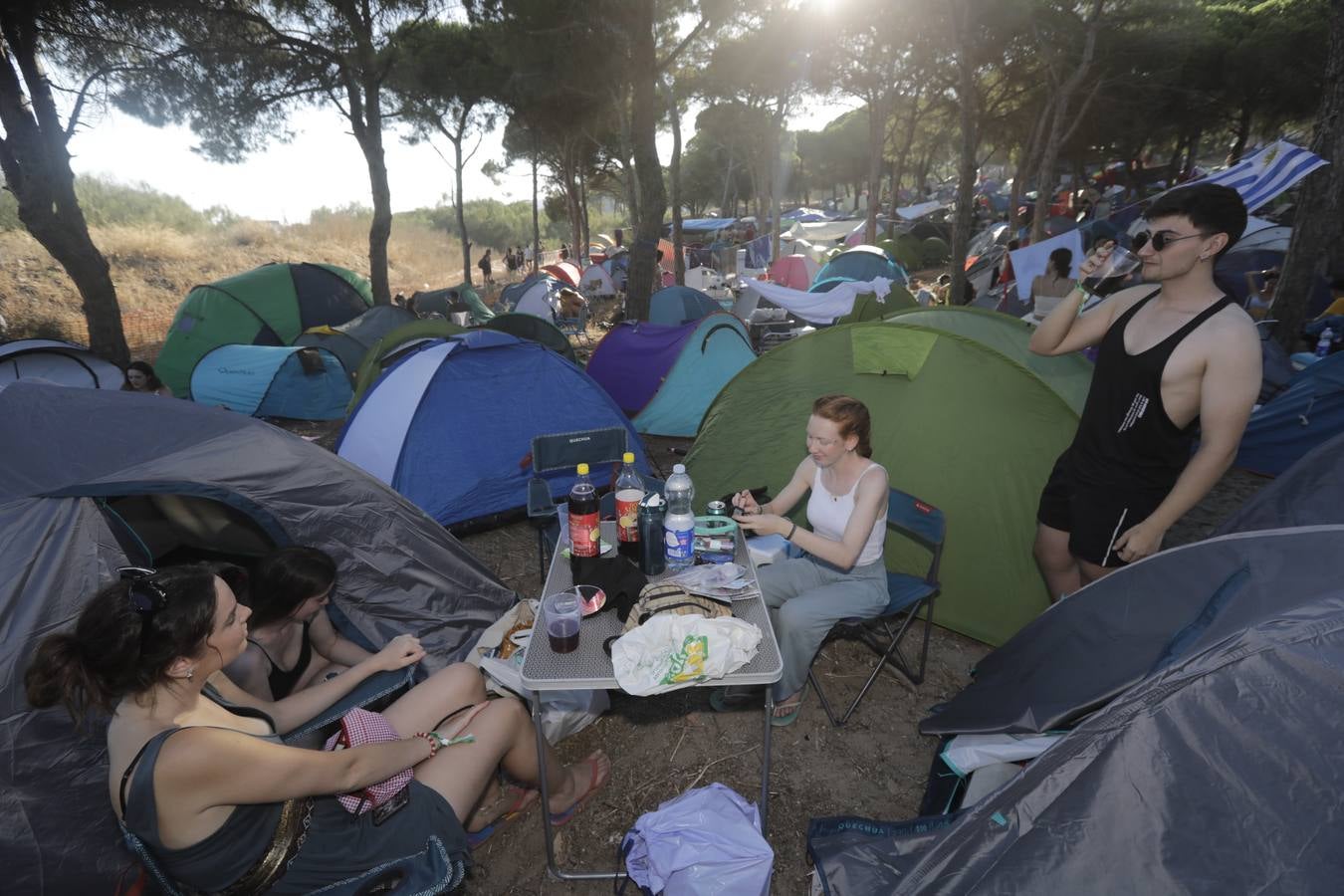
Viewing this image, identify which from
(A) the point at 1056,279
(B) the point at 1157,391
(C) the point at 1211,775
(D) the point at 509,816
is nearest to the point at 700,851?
(D) the point at 509,816

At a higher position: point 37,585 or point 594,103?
point 594,103

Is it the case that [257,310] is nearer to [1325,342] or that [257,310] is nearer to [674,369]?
[674,369]

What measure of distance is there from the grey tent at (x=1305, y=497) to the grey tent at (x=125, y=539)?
3353 millimetres

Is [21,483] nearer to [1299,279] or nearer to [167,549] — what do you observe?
[167,549]

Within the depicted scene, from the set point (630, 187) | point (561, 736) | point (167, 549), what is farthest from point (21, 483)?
point (630, 187)

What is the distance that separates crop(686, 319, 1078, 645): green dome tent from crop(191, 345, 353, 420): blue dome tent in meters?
6.55

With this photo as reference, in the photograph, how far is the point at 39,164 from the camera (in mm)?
7273

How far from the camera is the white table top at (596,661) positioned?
1895mm

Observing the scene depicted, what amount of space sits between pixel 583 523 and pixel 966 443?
213 centimetres

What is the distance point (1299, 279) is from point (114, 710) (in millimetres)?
8896

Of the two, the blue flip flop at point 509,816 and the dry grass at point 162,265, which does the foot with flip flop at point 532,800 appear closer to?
the blue flip flop at point 509,816

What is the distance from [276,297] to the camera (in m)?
10.1

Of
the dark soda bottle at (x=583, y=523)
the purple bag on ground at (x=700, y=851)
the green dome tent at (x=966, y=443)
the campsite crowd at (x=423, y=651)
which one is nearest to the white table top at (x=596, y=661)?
the dark soda bottle at (x=583, y=523)

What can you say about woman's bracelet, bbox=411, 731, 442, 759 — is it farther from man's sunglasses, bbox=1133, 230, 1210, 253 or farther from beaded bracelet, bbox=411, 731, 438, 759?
man's sunglasses, bbox=1133, 230, 1210, 253
